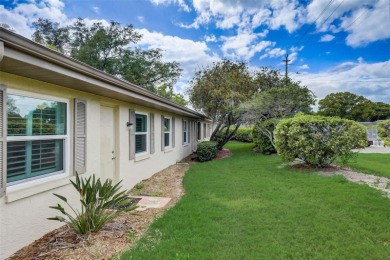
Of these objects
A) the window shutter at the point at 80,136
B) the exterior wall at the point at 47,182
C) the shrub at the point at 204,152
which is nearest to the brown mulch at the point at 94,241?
the exterior wall at the point at 47,182

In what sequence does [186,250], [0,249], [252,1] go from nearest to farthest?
[0,249], [186,250], [252,1]

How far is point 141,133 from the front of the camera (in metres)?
8.19

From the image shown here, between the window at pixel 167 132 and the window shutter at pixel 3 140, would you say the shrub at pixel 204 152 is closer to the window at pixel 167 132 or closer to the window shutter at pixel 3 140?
the window at pixel 167 132

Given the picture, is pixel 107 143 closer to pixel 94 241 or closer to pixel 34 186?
pixel 34 186

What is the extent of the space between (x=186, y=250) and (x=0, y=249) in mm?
2436

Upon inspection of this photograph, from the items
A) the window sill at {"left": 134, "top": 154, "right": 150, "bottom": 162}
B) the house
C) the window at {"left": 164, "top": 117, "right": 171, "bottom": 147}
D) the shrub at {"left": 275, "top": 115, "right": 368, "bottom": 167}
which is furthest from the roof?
the shrub at {"left": 275, "top": 115, "right": 368, "bottom": 167}

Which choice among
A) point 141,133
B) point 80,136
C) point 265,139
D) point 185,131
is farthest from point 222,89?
point 80,136

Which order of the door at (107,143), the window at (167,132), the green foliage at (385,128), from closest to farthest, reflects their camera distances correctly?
the door at (107,143), the green foliage at (385,128), the window at (167,132)

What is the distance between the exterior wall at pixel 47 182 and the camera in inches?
132

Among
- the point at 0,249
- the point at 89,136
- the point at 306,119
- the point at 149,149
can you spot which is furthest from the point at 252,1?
the point at 0,249

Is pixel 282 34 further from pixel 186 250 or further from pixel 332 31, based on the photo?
pixel 186 250

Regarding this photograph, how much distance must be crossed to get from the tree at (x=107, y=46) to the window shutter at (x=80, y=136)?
61.4 feet

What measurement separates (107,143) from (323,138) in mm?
7354

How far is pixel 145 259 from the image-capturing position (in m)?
3.27
